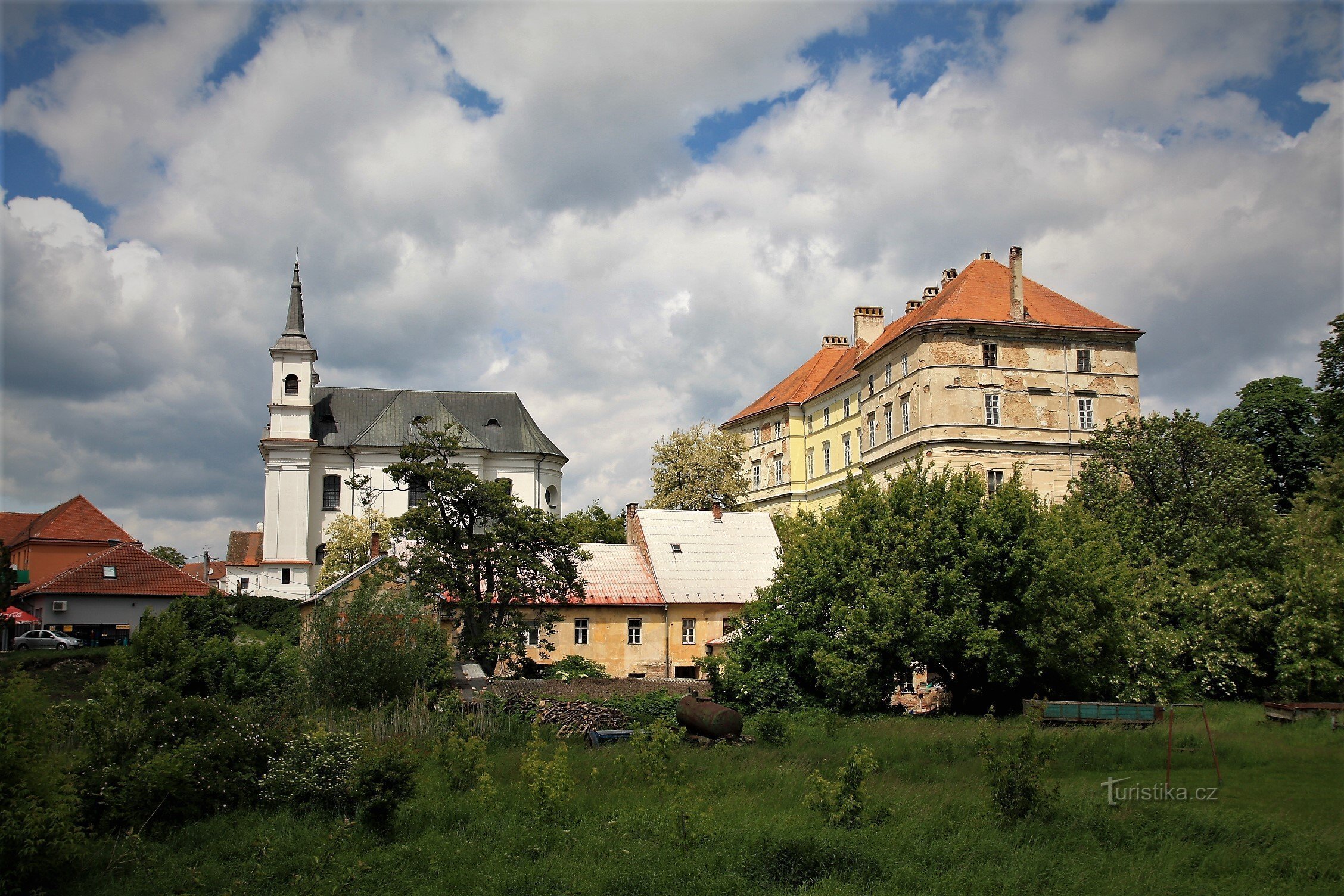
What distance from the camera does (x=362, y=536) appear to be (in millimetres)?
47938

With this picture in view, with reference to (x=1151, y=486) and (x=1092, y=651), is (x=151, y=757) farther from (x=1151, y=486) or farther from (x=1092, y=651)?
(x=1151, y=486)

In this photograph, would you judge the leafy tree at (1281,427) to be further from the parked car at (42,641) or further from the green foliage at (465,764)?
the parked car at (42,641)

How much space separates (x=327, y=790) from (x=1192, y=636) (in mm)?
22987

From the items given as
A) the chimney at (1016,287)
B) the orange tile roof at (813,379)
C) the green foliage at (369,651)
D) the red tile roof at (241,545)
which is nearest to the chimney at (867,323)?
the orange tile roof at (813,379)

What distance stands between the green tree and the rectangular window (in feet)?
31.3

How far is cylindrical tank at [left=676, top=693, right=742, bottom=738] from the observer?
18.4 m

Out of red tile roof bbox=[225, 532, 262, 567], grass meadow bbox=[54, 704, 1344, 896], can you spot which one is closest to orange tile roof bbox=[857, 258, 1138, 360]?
grass meadow bbox=[54, 704, 1344, 896]

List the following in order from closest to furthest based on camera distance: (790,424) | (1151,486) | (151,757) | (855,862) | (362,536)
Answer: (855,862), (151,757), (1151,486), (362,536), (790,424)

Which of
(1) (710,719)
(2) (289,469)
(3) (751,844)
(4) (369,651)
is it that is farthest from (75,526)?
(3) (751,844)

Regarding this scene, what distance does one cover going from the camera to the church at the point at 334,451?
56656mm

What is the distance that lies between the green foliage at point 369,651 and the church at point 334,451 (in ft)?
104

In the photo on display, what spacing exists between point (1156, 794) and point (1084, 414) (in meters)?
34.6

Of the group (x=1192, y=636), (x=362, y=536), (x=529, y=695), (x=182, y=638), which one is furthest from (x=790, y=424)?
(x=182, y=638)

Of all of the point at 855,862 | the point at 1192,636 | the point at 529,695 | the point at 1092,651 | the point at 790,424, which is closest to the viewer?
the point at 855,862
